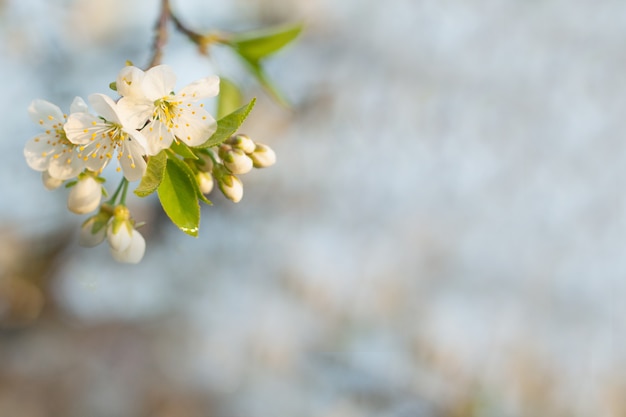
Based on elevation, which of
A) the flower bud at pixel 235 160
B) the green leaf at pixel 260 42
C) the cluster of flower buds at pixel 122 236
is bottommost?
the cluster of flower buds at pixel 122 236

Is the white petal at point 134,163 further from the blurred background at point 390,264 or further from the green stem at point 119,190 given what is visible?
the blurred background at point 390,264

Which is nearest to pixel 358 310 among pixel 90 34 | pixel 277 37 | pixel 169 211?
pixel 90 34

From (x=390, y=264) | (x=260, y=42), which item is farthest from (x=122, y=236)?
(x=390, y=264)

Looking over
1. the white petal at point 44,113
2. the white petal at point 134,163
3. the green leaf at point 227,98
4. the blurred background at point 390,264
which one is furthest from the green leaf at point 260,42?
the blurred background at point 390,264

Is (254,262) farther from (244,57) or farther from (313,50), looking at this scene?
(244,57)

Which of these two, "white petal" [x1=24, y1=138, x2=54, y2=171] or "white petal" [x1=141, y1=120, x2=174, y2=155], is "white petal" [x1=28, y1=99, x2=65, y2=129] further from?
"white petal" [x1=141, y1=120, x2=174, y2=155]

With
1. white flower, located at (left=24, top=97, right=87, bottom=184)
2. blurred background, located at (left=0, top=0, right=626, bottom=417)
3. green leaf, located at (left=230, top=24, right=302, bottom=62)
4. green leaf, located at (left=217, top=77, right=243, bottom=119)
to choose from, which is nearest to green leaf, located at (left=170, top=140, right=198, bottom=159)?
white flower, located at (left=24, top=97, right=87, bottom=184)

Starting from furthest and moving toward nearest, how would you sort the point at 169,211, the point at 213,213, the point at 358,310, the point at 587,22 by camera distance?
the point at 587,22 → the point at 358,310 → the point at 213,213 → the point at 169,211
